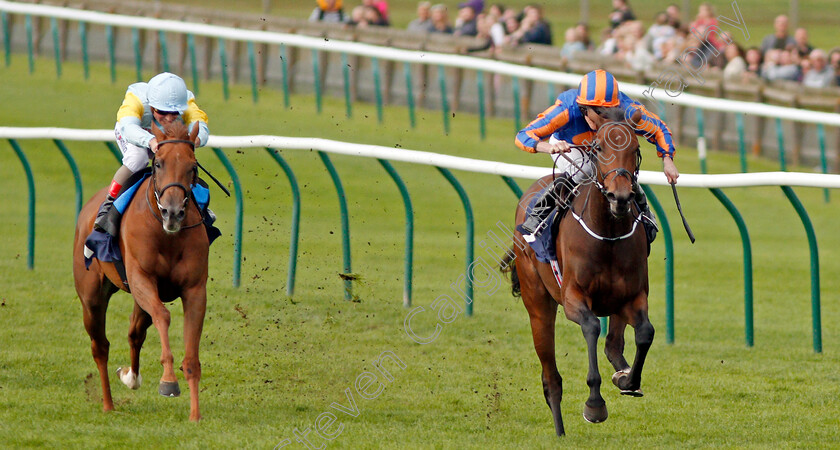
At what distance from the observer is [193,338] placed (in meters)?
6.30

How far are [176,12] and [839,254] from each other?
10.3m

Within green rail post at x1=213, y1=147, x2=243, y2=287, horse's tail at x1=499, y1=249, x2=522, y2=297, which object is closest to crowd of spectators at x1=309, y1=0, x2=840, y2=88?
green rail post at x1=213, y1=147, x2=243, y2=287

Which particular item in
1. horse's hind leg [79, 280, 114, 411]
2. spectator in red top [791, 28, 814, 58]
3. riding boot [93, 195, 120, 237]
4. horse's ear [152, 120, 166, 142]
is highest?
horse's ear [152, 120, 166, 142]

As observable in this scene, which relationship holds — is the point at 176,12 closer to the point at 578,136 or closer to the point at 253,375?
the point at 253,375

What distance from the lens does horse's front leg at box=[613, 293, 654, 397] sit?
5.75 m

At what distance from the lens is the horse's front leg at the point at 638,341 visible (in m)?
5.75

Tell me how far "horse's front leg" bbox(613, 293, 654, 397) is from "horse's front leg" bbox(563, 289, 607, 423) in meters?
0.17

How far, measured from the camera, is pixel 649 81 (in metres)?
15.0

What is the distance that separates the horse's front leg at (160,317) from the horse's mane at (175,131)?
2.41ft

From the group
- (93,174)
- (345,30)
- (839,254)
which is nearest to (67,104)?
(93,174)

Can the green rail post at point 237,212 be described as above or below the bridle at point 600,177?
below

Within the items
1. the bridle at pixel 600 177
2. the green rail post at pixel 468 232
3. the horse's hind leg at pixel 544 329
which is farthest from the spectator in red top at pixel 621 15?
the bridle at pixel 600 177

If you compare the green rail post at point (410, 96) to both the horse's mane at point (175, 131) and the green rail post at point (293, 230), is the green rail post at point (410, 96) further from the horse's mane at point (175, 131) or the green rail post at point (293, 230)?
the horse's mane at point (175, 131)

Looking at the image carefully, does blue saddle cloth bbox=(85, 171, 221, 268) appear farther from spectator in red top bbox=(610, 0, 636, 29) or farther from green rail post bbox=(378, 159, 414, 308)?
spectator in red top bbox=(610, 0, 636, 29)
